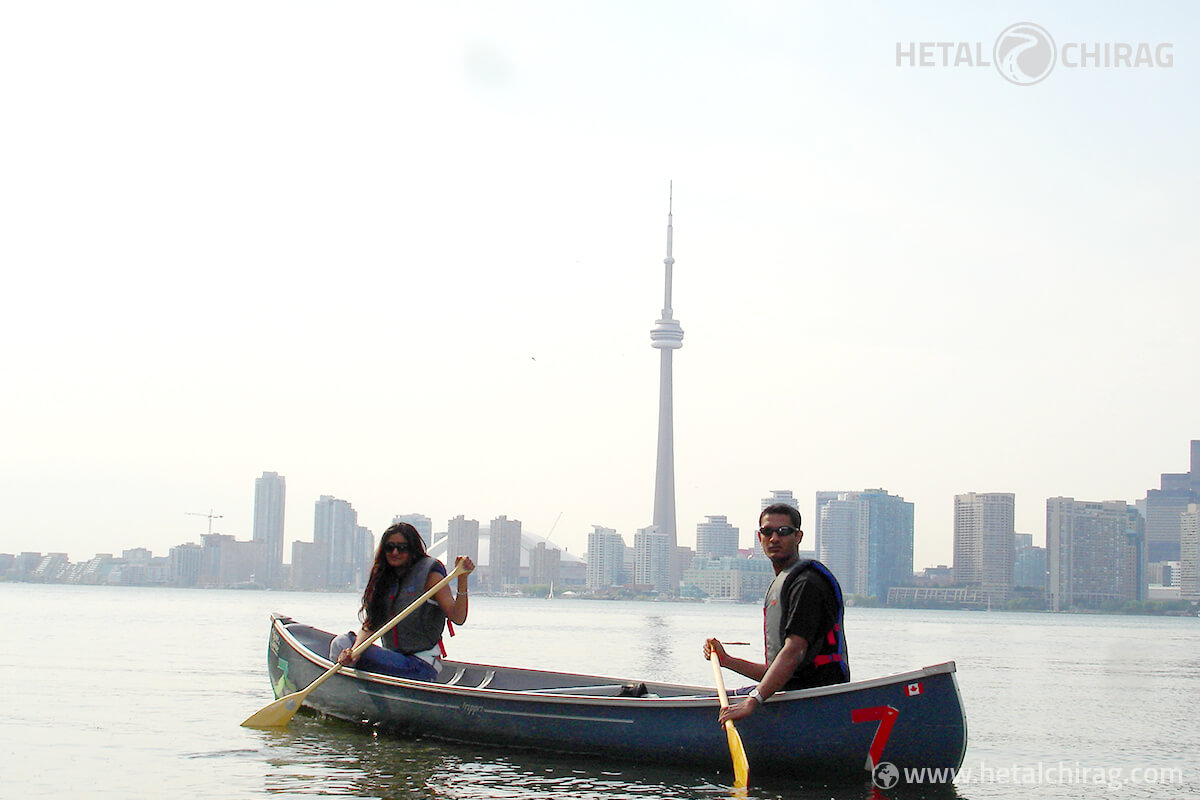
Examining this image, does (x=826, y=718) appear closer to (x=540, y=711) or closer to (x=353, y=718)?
(x=540, y=711)

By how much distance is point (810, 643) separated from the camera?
34.7 feet

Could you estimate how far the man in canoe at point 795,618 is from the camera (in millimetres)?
10297

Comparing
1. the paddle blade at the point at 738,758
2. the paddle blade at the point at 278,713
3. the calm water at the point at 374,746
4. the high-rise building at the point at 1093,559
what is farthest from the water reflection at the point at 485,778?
the high-rise building at the point at 1093,559

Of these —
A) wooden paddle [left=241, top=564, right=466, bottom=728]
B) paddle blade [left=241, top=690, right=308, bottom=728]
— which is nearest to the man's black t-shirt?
wooden paddle [left=241, top=564, right=466, bottom=728]

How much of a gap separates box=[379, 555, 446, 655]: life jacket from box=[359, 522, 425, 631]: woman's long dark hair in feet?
0.21

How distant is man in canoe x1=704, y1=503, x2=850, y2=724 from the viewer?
33.8ft

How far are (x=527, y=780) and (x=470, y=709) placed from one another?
42.3 inches

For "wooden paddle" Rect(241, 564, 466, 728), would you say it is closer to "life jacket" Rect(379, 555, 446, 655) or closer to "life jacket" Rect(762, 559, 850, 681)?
"life jacket" Rect(379, 555, 446, 655)

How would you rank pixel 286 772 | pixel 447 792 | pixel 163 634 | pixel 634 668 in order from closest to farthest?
pixel 447 792 → pixel 286 772 → pixel 634 668 → pixel 163 634

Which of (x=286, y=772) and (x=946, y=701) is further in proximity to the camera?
(x=286, y=772)

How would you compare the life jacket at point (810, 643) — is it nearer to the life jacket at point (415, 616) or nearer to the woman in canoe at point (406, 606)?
the woman in canoe at point (406, 606)

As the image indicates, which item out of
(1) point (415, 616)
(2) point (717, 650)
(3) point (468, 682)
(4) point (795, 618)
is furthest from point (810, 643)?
(3) point (468, 682)

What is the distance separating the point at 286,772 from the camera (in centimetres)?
1292

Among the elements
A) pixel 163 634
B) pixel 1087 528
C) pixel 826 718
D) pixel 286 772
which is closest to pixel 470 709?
pixel 286 772
